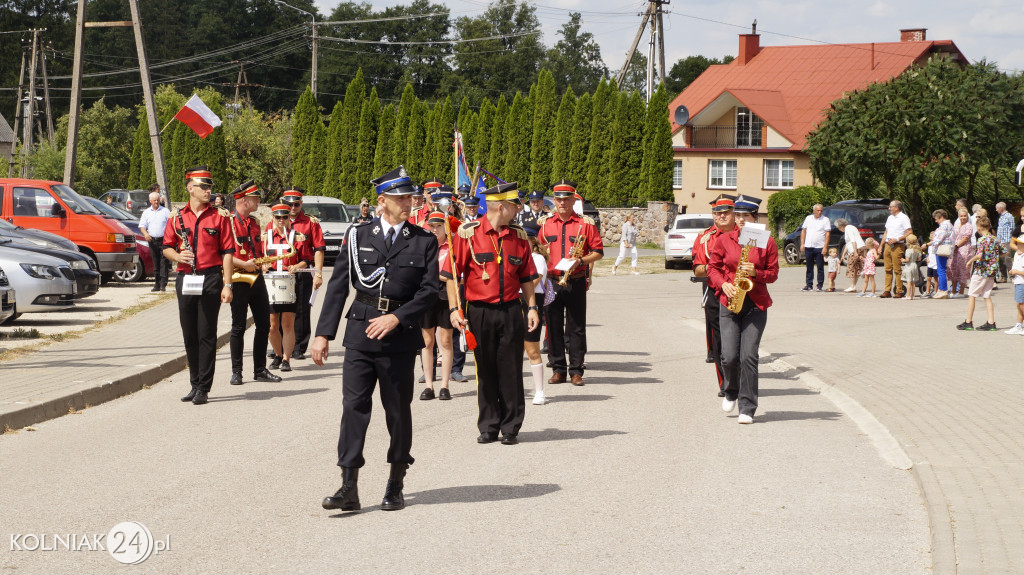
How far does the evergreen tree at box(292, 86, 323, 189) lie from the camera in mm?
54688

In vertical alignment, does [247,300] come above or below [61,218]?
below

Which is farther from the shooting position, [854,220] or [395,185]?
[854,220]

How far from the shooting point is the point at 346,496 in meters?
6.33

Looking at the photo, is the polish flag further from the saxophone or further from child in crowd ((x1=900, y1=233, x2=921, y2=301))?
the saxophone

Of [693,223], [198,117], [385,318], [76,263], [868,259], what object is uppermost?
[198,117]

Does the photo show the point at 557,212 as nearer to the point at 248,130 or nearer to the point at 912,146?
the point at 912,146

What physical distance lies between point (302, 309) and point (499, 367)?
5.52 m

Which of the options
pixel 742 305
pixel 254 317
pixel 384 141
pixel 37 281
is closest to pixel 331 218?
pixel 37 281

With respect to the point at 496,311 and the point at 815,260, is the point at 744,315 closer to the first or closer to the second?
the point at 496,311

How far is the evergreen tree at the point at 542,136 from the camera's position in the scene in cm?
5044

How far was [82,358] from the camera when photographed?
1280 centimetres

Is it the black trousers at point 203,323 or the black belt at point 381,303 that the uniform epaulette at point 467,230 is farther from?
the black trousers at point 203,323

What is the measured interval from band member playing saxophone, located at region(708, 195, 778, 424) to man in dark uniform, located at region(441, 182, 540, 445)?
1.62 meters

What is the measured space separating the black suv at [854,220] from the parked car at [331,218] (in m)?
13.4
